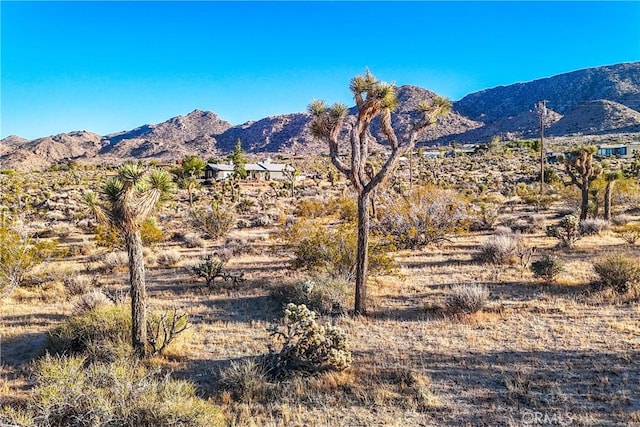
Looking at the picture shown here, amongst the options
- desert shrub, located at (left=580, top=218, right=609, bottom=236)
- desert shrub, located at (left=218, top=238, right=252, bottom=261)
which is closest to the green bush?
desert shrub, located at (left=218, top=238, right=252, bottom=261)

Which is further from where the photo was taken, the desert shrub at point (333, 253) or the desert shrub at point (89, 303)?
the desert shrub at point (333, 253)

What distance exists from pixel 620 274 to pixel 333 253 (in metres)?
7.22

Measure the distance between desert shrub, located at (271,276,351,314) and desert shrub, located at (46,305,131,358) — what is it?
145 inches

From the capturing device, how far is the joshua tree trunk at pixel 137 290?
Answer: 7102mm

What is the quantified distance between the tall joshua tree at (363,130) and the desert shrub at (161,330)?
12.4 ft

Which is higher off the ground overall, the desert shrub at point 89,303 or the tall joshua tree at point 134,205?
the tall joshua tree at point 134,205

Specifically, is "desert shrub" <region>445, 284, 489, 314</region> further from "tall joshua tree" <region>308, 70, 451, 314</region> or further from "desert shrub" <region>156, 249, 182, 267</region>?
"desert shrub" <region>156, 249, 182, 267</region>

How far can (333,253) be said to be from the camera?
1266 centimetres

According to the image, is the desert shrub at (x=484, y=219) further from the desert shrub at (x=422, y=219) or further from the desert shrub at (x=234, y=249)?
the desert shrub at (x=234, y=249)

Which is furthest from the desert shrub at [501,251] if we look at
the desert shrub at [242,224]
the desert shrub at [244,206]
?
the desert shrub at [244,206]

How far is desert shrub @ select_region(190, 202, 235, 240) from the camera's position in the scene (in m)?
21.3

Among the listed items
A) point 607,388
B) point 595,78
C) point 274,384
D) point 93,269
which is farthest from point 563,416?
point 595,78

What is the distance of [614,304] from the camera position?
9023mm

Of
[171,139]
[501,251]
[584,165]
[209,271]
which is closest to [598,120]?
[584,165]
